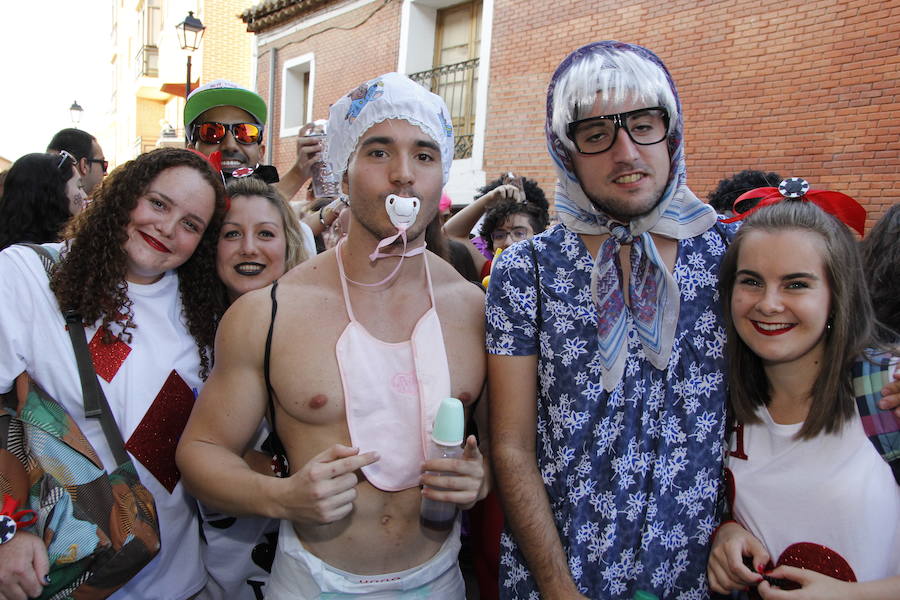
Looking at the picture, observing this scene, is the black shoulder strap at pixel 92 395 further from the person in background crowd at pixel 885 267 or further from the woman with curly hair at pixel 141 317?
the person in background crowd at pixel 885 267

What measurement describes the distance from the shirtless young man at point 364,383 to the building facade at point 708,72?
6.09 m

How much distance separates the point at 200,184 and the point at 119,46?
39532mm

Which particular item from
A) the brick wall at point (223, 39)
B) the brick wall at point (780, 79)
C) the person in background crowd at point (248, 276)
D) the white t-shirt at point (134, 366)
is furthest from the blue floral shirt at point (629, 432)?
the brick wall at point (223, 39)

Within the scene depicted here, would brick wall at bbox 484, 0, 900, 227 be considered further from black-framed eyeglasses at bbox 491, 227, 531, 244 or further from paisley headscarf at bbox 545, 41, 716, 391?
paisley headscarf at bbox 545, 41, 716, 391

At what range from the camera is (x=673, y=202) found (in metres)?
1.92

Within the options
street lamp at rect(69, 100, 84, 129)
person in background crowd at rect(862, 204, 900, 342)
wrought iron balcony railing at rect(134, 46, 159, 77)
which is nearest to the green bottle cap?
Answer: person in background crowd at rect(862, 204, 900, 342)

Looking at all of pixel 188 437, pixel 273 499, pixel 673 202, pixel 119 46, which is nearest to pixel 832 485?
pixel 673 202

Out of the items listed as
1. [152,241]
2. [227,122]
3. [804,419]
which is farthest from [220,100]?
[804,419]

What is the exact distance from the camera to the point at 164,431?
6.93 ft

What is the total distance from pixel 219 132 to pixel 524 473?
259 centimetres

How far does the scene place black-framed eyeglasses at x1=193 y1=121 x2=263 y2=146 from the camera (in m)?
3.36

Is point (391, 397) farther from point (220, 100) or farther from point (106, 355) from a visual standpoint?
point (220, 100)

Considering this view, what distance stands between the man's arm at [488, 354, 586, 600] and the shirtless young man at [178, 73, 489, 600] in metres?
0.09

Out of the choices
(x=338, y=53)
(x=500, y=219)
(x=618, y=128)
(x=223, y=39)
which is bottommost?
(x=500, y=219)
